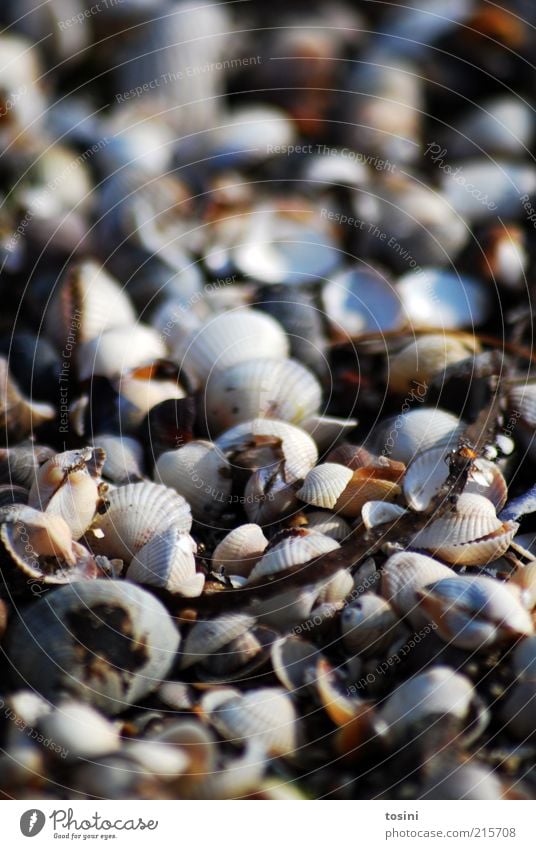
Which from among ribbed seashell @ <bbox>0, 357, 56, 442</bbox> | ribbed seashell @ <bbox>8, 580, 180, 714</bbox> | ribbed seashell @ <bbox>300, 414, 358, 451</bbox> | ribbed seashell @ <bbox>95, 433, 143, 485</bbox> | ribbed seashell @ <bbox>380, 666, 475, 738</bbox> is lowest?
ribbed seashell @ <bbox>380, 666, 475, 738</bbox>

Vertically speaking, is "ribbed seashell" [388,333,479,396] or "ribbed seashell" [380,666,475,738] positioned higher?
"ribbed seashell" [388,333,479,396]

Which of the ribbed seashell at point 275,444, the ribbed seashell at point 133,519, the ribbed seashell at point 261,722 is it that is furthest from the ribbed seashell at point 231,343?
the ribbed seashell at point 261,722

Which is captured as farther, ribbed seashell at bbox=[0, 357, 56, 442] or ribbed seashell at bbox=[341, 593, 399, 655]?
ribbed seashell at bbox=[0, 357, 56, 442]

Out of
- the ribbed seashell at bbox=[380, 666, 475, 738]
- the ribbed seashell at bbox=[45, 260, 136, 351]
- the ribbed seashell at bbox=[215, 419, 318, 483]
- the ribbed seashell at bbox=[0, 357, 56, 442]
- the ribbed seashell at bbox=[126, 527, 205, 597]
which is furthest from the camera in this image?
the ribbed seashell at bbox=[45, 260, 136, 351]

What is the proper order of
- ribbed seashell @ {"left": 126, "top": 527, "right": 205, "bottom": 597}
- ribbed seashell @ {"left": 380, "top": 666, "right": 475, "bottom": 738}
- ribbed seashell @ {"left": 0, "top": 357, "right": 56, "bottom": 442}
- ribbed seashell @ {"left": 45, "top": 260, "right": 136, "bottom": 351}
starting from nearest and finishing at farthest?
ribbed seashell @ {"left": 380, "top": 666, "right": 475, "bottom": 738}, ribbed seashell @ {"left": 126, "top": 527, "right": 205, "bottom": 597}, ribbed seashell @ {"left": 0, "top": 357, "right": 56, "bottom": 442}, ribbed seashell @ {"left": 45, "top": 260, "right": 136, "bottom": 351}

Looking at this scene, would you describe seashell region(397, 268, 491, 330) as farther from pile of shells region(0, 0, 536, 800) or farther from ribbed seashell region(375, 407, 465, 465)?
ribbed seashell region(375, 407, 465, 465)

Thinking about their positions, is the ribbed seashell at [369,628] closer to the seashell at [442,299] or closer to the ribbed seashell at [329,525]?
the ribbed seashell at [329,525]

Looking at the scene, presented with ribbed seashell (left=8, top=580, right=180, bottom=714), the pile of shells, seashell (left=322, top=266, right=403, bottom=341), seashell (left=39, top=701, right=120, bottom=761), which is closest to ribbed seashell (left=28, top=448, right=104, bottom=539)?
Answer: the pile of shells

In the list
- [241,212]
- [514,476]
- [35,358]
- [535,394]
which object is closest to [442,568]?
[514,476]
